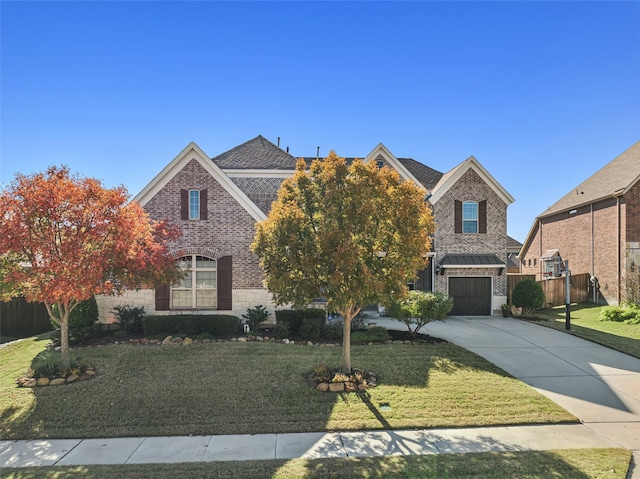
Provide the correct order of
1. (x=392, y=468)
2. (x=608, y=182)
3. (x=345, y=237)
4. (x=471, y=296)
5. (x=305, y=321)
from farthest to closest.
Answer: (x=608, y=182), (x=471, y=296), (x=305, y=321), (x=345, y=237), (x=392, y=468)

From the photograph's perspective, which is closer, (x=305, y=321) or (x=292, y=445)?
(x=292, y=445)

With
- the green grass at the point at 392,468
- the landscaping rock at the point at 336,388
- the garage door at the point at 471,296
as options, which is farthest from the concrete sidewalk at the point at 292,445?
the garage door at the point at 471,296

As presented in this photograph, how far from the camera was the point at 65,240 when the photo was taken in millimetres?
8336

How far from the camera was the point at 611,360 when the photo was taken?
10320 millimetres

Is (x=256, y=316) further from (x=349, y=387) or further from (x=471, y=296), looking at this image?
(x=471, y=296)

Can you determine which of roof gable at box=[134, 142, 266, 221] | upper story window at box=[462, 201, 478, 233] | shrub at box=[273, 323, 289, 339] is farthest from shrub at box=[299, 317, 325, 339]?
upper story window at box=[462, 201, 478, 233]

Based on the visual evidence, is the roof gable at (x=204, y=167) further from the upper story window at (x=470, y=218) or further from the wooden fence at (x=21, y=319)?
the upper story window at (x=470, y=218)

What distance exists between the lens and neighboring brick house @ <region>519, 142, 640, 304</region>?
765 inches

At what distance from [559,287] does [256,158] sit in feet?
64.0

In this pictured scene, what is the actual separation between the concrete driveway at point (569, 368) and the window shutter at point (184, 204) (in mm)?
9269

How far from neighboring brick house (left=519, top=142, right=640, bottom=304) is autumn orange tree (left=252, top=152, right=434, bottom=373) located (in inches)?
456

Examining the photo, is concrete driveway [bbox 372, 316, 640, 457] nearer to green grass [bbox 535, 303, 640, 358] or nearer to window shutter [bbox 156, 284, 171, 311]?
green grass [bbox 535, 303, 640, 358]

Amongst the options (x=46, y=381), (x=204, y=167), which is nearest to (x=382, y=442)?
(x=46, y=381)

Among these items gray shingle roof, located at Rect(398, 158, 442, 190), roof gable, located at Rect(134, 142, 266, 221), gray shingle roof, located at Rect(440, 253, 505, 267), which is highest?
gray shingle roof, located at Rect(398, 158, 442, 190)
